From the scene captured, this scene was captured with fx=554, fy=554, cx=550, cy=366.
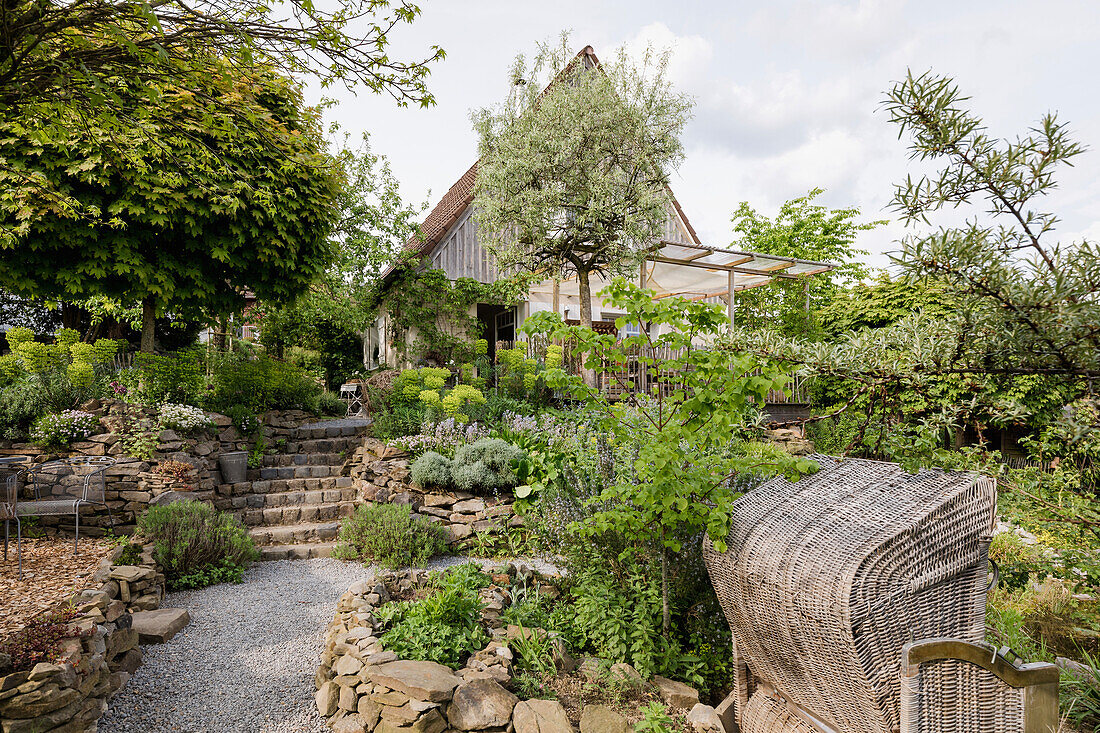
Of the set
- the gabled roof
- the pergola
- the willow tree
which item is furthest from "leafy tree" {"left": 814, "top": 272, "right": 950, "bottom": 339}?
the willow tree

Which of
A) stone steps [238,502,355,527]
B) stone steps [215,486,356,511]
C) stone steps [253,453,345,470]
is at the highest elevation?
stone steps [253,453,345,470]

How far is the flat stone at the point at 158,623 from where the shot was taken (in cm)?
388

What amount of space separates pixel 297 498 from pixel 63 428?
2.59 m

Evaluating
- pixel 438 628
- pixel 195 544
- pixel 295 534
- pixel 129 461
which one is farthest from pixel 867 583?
pixel 129 461

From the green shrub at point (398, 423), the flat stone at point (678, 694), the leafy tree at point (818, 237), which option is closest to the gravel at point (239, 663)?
the flat stone at point (678, 694)

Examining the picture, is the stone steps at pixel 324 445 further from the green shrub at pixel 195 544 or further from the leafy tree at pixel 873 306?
the leafy tree at pixel 873 306

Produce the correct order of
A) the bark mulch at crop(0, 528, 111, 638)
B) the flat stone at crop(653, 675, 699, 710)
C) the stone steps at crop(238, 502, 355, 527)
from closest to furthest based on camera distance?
1. the flat stone at crop(653, 675, 699, 710)
2. the bark mulch at crop(0, 528, 111, 638)
3. the stone steps at crop(238, 502, 355, 527)

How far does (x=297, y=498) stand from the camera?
697 centimetres

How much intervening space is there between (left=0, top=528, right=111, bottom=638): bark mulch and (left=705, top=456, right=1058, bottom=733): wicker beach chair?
14.1 ft

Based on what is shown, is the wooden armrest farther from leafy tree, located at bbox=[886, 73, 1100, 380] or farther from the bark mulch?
the bark mulch

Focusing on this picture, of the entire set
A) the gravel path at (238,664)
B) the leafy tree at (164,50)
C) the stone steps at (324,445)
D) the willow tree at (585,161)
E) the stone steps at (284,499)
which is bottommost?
the gravel path at (238,664)

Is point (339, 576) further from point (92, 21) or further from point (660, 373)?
point (92, 21)

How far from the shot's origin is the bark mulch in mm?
3633

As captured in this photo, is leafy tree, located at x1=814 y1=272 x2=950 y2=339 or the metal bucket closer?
the metal bucket
